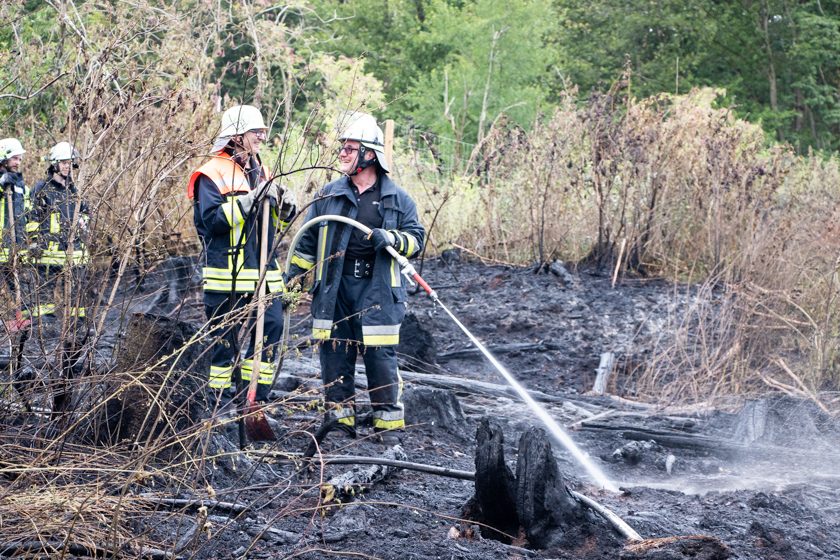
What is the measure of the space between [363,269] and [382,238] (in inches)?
13.7

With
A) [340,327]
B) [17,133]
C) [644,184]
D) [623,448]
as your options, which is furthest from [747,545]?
[17,133]

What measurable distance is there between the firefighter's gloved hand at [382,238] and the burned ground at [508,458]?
2.93 ft

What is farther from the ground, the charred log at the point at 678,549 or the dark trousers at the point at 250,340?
the dark trousers at the point at 250,340

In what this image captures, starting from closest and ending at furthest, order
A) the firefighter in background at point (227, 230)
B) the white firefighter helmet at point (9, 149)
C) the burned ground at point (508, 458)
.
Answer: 1. the burned ground at point (508, 458)
2. the firefighter in background at point (227, 230)
3. the white firefighter helmet at point (9, 149)

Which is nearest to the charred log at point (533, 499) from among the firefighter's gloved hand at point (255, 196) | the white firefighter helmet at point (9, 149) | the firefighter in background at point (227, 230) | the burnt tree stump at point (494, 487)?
the burnt tree stump at point (494, 487)

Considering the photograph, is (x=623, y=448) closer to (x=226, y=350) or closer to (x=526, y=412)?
(x=526, y=412)

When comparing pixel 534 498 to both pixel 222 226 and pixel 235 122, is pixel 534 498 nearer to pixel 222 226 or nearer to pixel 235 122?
pixel 222 226

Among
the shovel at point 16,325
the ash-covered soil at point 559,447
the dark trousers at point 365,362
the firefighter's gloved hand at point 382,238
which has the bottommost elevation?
the ash-covered soil at point 559,447

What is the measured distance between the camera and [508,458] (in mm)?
6473

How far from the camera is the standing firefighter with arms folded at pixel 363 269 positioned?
636cm

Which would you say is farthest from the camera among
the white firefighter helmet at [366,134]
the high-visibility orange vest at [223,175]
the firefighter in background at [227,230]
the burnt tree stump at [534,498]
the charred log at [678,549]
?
the white firefighter helmet at [366,134]

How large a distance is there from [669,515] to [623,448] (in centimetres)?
187

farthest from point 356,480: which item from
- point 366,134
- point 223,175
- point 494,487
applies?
point 366,134

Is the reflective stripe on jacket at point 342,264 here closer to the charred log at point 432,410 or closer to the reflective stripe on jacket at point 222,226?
the reflective stripe on jacket at point 222,226
